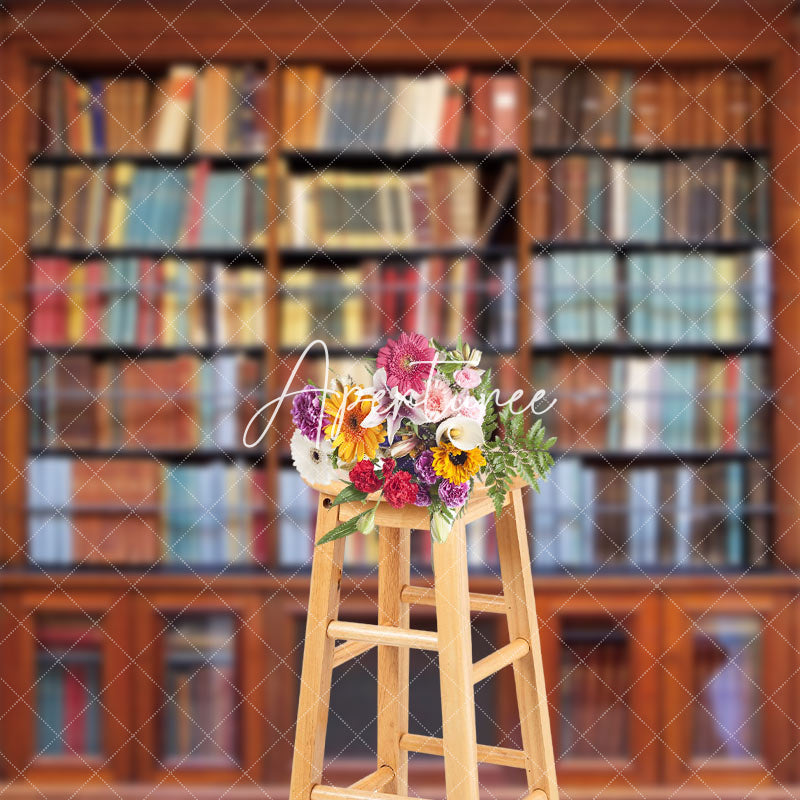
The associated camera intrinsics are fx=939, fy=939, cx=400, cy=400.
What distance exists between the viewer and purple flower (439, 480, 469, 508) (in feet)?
4.22

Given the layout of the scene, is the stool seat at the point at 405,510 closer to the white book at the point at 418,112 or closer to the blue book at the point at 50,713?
the white book at the point at 418,112

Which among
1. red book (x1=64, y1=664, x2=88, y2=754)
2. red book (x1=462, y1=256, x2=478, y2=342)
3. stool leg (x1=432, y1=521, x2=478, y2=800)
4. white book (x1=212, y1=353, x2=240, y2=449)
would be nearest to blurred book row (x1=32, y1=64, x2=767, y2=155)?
red book (x1=462, y1=256, x2=478, y2=342)

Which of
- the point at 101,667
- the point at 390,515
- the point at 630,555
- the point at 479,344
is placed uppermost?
the point at 479,344

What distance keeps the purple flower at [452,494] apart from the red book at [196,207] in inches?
66.9

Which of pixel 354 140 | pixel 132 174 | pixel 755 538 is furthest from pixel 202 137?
pixel 755 538

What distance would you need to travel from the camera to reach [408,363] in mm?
1340

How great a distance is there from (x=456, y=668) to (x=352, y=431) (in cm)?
36

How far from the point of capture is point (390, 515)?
1.35 meters

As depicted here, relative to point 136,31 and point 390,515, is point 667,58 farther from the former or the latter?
point 390,515

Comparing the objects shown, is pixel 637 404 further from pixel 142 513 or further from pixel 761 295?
pixel 142 513

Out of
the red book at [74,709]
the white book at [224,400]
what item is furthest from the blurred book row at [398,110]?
the red book at [74,709]

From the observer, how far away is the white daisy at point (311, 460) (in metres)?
1.37

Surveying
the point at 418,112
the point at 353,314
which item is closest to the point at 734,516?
the point at 353,314

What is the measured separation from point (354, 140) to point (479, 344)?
699 mm
